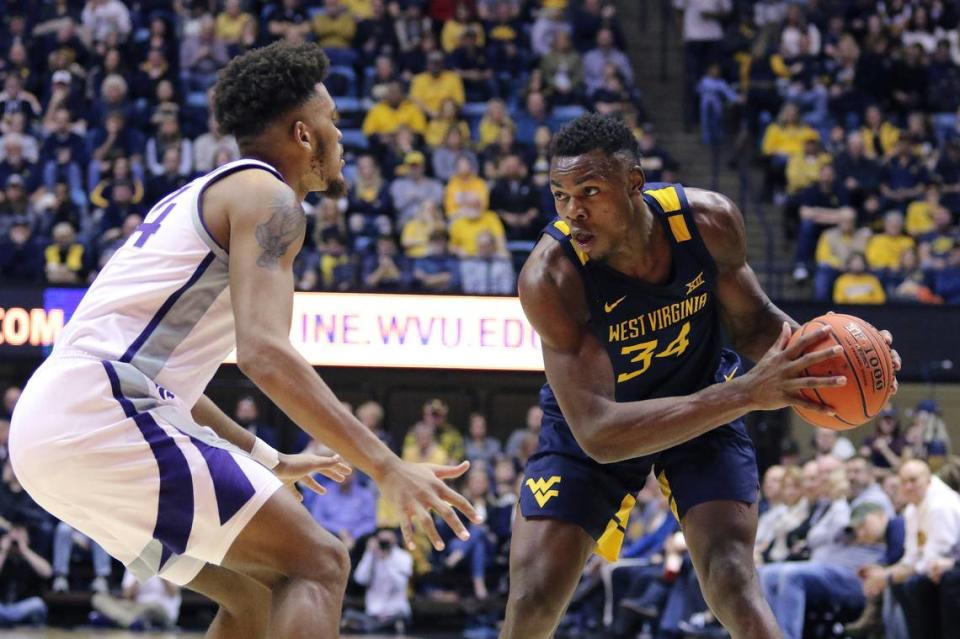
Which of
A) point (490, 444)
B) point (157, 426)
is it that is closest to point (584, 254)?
point (157, 426)

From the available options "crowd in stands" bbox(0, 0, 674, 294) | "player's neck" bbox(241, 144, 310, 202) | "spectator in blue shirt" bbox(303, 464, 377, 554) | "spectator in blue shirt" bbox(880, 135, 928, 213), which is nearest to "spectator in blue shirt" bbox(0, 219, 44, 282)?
"crowd in stands" bbox(0, 0, 674, 294)

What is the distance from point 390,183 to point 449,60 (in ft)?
8.27

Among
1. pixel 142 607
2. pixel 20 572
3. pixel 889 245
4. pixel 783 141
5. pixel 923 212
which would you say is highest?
pixel 783 141

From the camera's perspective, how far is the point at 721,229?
4863 millimetres

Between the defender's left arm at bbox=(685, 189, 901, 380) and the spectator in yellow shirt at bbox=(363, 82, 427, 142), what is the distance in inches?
421

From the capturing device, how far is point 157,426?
11.8ft

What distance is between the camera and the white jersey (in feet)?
12.1

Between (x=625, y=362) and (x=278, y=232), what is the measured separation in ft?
5.65

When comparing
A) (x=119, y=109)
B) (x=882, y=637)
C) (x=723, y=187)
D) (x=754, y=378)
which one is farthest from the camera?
(x=723, y=187)

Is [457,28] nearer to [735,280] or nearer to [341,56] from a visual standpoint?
[341,56]

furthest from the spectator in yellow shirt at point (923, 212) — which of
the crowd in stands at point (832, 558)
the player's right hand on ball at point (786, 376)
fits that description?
the player's right hand on ball at point (786, 376)

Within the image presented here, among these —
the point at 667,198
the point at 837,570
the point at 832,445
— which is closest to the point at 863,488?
the point at 837,570

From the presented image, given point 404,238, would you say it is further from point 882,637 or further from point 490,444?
point 882,637

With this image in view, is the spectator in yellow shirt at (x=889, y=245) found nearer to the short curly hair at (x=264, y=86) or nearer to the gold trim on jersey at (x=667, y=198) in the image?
the gold trim on jersey at (x=667, y=198)
